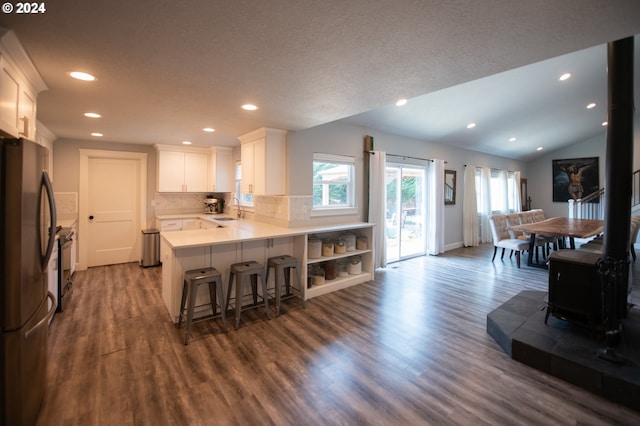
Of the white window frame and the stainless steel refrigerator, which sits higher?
the white window frame

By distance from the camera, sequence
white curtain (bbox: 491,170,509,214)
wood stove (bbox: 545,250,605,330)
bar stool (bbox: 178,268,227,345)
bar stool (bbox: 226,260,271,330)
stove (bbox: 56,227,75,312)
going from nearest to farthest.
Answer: wood stove (bbox: 545,250,605,330) → bar stool (bbox: 178,268,227,345) → bar stool (bbox: 226,260,271,330) → stove (bbox: 56,227,75,312) → white curtain (bbox: 491,170,509,214)

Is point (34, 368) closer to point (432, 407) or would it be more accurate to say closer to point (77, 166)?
point (432, 407)

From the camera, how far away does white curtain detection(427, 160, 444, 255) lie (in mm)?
6367

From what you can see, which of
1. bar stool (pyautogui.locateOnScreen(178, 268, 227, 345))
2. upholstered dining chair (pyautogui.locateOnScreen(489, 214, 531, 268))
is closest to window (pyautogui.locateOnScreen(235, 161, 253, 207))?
bar stool (pyautogui.locateOnScreen(178, 268, 227, 345))

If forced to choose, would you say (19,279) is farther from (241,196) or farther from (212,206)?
(212,206)

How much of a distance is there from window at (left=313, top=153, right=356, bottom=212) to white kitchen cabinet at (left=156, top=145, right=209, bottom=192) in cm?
275

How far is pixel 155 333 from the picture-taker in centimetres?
281

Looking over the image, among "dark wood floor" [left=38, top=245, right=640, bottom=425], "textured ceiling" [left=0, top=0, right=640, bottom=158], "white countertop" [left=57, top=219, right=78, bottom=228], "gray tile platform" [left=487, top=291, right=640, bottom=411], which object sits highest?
"textured ceiling" [left=0, top=0, right=640, bottom=158]

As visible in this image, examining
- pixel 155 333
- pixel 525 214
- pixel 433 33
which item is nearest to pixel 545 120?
pixel 525 214

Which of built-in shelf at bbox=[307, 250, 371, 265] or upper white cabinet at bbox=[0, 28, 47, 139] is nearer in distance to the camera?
upper white cabinet at bbox=[0, 28, 47, 139]

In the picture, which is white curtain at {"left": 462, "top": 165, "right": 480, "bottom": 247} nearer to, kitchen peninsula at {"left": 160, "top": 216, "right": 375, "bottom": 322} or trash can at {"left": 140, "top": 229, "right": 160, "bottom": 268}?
kitchen peninsula at {"left": 160, "top": 216, "right": 375, "bottom": 322}

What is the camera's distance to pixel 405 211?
241 inches

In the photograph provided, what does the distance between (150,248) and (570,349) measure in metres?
5.84

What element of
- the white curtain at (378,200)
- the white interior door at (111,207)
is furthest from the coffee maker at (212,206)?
the white curtain at (378,200)
